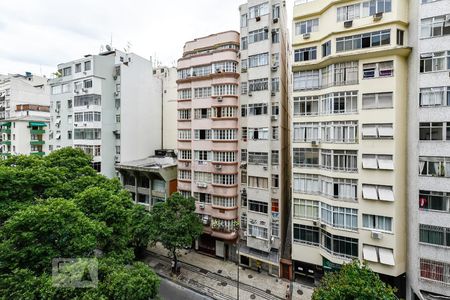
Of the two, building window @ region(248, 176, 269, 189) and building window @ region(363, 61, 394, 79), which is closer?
building window @ region(363, 61, 394, 79)

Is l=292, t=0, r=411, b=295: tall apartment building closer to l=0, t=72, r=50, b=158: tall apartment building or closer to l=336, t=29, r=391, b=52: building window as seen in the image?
l=336, t=29, r=391, b=52: building window

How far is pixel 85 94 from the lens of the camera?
38.1 meters

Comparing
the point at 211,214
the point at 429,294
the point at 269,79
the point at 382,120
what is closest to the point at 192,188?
the point at 211,214

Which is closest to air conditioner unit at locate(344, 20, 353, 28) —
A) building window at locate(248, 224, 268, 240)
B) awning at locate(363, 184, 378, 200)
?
awning at locate(363, 184, 378, 200)

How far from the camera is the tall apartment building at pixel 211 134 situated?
29703mm

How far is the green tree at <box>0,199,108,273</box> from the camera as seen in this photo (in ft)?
45.5

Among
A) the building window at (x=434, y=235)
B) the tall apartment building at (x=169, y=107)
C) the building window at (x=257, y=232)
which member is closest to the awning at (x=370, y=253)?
the building window at (x=434, y=235)

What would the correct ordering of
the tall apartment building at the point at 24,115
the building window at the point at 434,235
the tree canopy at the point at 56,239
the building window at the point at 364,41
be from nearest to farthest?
1. the tree canopy at the point at 56,239
2. the building window at the point at 434,235
3. the building window at the point at 364,41
4. the tall apartment building at the point at 24,115

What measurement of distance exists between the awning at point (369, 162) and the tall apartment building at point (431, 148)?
2.76m

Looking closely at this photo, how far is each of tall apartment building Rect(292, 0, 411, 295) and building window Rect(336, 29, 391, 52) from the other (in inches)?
2.8

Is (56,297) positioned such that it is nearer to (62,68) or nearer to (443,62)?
(443,62)

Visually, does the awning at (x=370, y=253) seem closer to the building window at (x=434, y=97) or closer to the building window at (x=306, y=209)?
the building window at (x=306, y=209)

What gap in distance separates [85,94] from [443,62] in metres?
43.6

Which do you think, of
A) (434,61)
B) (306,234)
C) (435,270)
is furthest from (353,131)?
(435,270)
